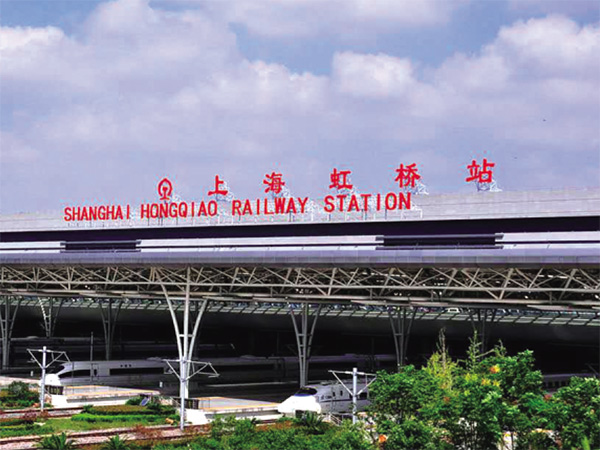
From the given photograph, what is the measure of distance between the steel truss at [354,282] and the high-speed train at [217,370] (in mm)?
6422

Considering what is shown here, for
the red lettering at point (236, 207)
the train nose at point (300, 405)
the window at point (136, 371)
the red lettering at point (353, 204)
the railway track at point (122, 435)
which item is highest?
the red lettering at point (236, 207)

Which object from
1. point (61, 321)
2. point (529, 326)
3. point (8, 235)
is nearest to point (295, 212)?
point (529, 326)

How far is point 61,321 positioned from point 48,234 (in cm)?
2078

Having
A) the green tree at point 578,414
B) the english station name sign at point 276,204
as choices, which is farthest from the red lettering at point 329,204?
the green tree at point 578,414

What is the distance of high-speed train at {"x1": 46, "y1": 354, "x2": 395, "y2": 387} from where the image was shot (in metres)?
66.5

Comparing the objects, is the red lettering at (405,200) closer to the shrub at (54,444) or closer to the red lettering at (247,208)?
the red lettering at (247,208)

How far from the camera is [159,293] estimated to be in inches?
2258

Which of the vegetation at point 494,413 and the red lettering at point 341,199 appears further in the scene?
the red lettering at point 341,199

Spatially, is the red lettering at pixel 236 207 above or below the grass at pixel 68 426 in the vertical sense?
above

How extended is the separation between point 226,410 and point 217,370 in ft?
62.1

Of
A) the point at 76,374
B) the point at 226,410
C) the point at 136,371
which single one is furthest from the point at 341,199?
the point at 226,410

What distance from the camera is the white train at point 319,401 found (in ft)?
175

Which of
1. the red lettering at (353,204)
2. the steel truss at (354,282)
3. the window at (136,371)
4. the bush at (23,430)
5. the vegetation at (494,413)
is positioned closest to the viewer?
the vegetation at (494,413)

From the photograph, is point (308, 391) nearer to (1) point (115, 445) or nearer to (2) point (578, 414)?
(1) point (115, 445)
